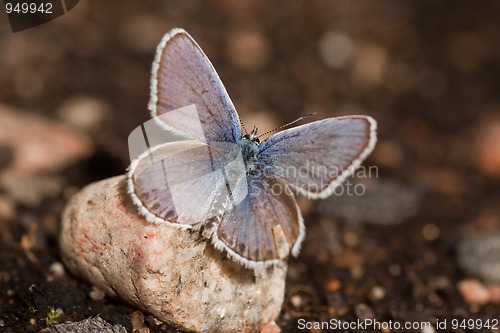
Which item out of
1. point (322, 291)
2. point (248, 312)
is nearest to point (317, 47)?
point (322, 291)

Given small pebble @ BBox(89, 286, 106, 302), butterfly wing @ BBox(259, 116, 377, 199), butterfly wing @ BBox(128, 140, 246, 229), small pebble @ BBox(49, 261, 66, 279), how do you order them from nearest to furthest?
1. butterfly wing @ BBox(128, 140, 246, 229)
2. butterfly wing @ BBox(259, 116, 377, 199)
3. small pebble @ BBox(89, 286, 106, 302)
4. small pebble @ BBox(49, 261, 66, 279)

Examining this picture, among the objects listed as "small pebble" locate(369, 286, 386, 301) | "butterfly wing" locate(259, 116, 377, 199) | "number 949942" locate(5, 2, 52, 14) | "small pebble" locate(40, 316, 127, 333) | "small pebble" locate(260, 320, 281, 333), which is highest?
"number 949942" locate(5, 2, 52, 14)

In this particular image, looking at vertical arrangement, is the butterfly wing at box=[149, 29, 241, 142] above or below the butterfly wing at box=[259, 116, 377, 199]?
above

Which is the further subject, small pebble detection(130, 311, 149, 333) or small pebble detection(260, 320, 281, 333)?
small pebble detection(260, 320, 281, 333)

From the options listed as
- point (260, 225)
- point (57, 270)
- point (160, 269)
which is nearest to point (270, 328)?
point (260, 225)

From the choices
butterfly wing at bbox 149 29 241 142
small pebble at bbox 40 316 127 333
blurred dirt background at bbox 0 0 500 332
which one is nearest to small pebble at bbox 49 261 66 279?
blurred dirt background at bbox 0 0 500 332

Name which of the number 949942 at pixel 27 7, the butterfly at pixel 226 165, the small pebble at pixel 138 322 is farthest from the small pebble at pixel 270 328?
the number 949942 at pixel 27 7

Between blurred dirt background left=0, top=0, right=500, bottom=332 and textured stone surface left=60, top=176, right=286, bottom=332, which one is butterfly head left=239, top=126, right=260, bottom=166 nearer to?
textured stone surface left=60, top=176, right=286, bottom=332

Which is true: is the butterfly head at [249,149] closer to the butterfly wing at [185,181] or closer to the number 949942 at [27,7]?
the butterfly wing at [185,181]
